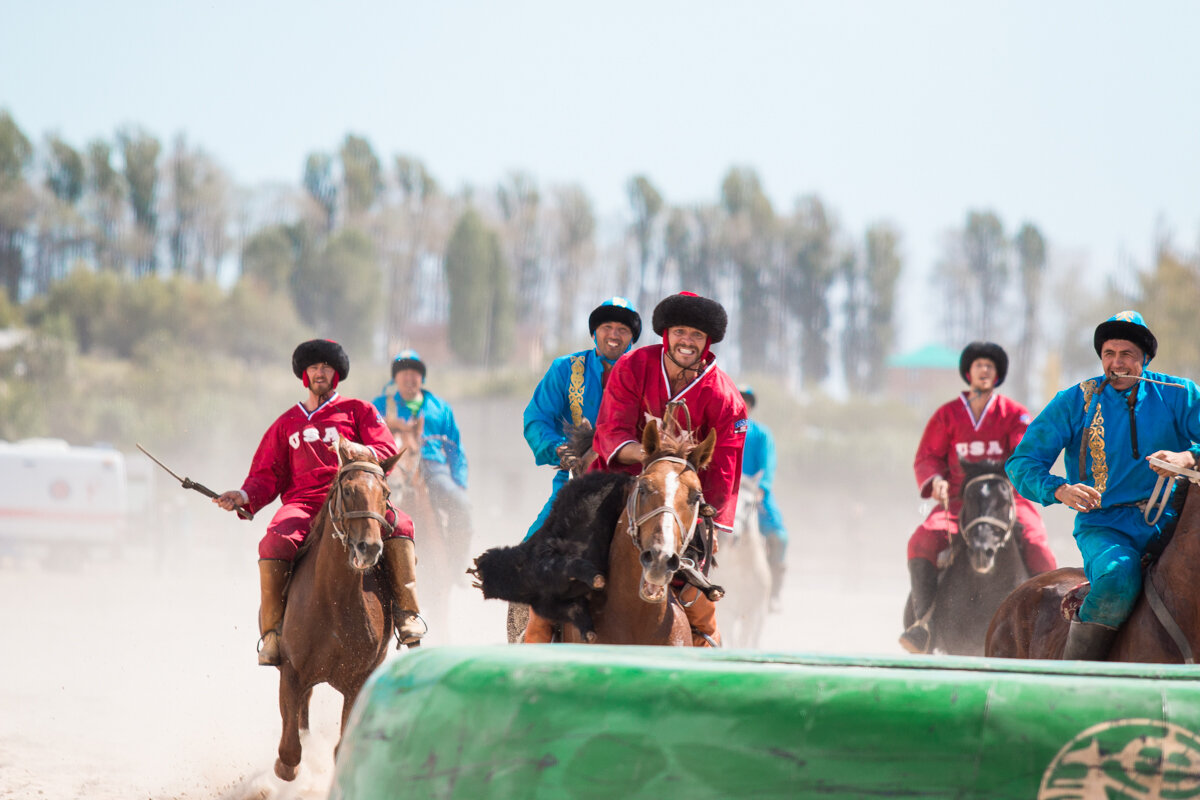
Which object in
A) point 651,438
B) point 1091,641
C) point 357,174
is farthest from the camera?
point 357,174

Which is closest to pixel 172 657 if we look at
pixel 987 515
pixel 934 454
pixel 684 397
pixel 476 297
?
pixel 934 454

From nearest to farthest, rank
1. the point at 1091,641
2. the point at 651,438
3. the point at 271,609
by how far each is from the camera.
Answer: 1. the point at 651,438
2. the point at 1091,641
3. the point at 271,609

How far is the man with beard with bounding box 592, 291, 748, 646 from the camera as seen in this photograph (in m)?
5.67

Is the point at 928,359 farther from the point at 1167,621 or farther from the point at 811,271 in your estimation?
the point at 1167,621

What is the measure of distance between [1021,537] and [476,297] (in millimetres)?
49504

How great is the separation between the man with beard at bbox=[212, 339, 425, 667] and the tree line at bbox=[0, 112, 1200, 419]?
140 ft

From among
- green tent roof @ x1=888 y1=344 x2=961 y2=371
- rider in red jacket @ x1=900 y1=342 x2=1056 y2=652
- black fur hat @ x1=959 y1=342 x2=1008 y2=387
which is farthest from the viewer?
green tent roof @ x1=888 y1=344 x2=961 y2=371

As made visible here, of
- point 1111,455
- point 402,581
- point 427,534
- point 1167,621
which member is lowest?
point 427,534

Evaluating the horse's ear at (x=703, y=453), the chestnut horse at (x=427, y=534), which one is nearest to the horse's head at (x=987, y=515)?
the horse's ear at (x=703, y=453)

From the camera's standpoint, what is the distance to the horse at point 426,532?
11.0 m

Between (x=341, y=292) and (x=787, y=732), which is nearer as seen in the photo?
(x=787, y=732)

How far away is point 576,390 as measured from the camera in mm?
7121

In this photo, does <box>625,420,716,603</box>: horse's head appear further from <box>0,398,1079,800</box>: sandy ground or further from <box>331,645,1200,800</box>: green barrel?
<box>0,398,1079,800</box>: sandy ground

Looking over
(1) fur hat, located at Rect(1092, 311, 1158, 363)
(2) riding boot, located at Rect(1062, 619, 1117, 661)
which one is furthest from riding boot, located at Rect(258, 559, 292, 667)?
(1) fur hat, located at Rect(1092, 311, 1158, 363)
